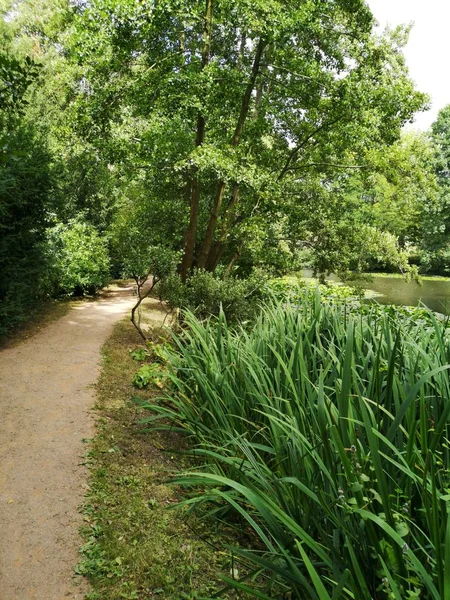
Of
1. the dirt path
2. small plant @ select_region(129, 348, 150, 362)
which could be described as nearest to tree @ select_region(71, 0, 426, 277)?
small plant @ select_region(129, 348, 150, 362)

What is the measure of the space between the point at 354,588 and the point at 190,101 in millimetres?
6135

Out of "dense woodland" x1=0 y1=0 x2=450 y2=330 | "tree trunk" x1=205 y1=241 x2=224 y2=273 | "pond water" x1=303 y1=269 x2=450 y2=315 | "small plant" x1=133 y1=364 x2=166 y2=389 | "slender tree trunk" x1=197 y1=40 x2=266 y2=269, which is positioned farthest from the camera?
"pond water" x1=303 y1=269 x2=450 y2=315

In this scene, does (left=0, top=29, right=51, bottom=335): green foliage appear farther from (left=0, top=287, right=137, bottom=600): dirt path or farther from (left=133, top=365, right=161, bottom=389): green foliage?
Answer: (left=133, top=365, right=161, bottom=389): green foliage

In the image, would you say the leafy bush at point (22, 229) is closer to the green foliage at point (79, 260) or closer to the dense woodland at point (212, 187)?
the dense woodland at point (212, 187)

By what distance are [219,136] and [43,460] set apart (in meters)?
7.00

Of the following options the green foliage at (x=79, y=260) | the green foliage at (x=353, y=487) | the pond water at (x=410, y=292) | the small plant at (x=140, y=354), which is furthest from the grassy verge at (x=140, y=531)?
the pond water at (x=410, y=292)

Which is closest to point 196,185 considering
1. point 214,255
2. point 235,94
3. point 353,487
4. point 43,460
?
point 214,255

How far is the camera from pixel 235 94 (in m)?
7.49

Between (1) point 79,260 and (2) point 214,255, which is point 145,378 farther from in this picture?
(1) point 79,260

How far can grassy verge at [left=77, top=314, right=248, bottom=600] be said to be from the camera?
2.28 meters

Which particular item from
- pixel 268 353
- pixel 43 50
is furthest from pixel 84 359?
pixel 43 50

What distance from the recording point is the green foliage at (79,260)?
9727mm

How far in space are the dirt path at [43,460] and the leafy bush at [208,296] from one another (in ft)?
4.62

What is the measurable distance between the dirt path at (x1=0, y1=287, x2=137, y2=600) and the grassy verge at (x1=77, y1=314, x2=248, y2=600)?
0.40 feet
